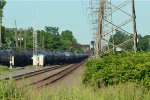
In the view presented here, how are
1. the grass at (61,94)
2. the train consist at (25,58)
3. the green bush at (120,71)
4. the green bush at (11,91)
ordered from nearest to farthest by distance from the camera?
the grass at (61,94) → the green bush at (11,91) → the green bush at (120,71) → the train consist at (25,58)

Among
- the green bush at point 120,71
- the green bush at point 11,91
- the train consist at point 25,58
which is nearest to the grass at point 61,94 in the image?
the green bush at point 11,91

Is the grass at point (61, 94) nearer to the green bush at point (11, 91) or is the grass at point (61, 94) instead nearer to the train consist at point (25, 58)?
the green bush at point (11, 91)

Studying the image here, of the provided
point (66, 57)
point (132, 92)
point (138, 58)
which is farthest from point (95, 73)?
point (66, 57)

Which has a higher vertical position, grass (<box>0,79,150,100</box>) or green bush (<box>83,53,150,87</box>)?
green bush (<box>83,53,150,87</box>)

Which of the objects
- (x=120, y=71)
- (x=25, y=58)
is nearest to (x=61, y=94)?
(x=120, y=71)

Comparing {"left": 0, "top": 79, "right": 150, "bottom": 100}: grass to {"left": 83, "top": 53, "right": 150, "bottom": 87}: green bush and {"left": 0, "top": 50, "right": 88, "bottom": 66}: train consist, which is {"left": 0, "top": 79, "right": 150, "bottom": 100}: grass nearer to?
{"left": 83, "top": 53, "right": 150, "bottom": 87}: green bush

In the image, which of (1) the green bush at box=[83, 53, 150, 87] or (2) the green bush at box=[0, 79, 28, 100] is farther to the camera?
(1) the green bush at box=[83, 53, 150, 87]

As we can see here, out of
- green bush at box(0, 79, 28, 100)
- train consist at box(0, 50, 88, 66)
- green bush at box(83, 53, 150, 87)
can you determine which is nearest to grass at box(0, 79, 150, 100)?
green bush at box(0, 79, 28, 100)

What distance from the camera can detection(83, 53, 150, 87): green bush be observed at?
15.5 m

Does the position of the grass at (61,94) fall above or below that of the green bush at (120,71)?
below

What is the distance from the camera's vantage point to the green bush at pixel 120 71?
611 inches

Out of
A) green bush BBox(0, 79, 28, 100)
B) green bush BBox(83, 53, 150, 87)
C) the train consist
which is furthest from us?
the train consist

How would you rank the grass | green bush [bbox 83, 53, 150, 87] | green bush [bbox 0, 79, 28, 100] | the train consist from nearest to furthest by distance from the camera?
the grass < green bush [bbox 0, 79, 28, 100] < green bush [bbox 83, 53, 150, 87] < the train consist

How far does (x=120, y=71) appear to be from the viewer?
15.9m
